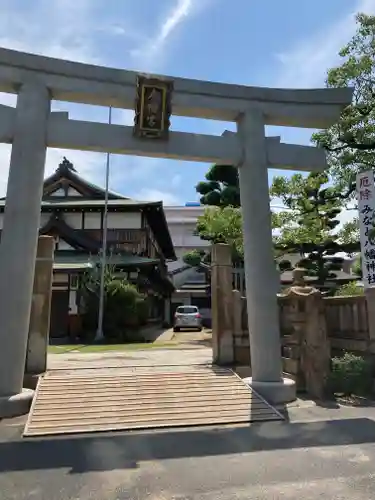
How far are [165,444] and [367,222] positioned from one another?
6.77 metres

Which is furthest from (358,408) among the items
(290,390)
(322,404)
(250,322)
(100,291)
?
(100,291)

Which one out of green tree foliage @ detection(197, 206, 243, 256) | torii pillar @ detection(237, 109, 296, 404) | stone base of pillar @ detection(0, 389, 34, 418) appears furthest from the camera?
green tree foliage @ detection(197, 206, 243, 256)

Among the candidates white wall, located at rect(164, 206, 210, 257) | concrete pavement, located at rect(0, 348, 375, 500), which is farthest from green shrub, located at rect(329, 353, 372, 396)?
white wall, located at rect(164, 206, 210, 257)

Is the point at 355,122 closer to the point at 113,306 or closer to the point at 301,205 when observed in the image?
the point at 301,205

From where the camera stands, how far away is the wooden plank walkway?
21.5 ft

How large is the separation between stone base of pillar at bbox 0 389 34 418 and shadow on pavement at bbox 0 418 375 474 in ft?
4.02

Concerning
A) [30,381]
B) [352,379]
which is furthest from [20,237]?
[352,379]

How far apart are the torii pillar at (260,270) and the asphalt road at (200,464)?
1553 mm

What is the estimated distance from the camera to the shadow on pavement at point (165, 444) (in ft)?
16.6

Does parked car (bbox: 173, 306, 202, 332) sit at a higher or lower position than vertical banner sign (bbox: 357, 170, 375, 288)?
lower

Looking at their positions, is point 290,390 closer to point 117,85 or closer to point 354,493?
point 354,493

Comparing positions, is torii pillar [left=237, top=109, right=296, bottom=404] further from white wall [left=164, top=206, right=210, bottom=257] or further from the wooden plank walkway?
white wall [left=164, top=206, right=210, bottom=257]

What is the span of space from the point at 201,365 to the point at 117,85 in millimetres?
6466

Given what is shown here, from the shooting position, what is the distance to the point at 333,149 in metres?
12.0
